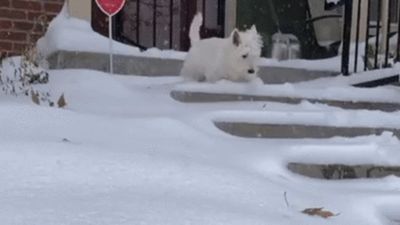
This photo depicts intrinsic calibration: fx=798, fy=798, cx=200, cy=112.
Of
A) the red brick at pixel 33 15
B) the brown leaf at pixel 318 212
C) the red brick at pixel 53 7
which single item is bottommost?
the brown leaf at pixel 318 212

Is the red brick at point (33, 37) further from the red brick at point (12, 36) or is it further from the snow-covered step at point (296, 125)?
the snow-covered step at point (296, 125)

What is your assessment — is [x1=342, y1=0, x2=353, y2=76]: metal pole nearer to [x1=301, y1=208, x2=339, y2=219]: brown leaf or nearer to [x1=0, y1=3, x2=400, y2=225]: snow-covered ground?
[x1=0, y1=3, x2=400, y2=225]: snow-covered ground

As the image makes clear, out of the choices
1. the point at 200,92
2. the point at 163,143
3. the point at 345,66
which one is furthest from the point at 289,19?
the point at 163,143

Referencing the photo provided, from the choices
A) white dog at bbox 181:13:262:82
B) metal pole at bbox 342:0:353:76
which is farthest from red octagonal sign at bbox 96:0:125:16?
metal pole at bbox 342:0:353:76

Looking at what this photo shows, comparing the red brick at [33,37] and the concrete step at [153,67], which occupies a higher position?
the red brick at [33,37]

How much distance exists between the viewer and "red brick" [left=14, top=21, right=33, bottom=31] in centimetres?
651

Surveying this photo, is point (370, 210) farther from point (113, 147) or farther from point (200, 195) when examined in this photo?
point (113, 147)

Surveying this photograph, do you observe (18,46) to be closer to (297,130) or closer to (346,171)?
(297,130)

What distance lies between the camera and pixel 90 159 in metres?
3.44

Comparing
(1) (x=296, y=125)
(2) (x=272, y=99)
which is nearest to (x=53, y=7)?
(2) (x=272, y=99)

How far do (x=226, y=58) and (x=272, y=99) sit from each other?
1.89ft

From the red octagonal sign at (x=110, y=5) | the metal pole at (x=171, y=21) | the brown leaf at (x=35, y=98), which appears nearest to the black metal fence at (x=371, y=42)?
the red octagonal sign at (x=110, y=5)

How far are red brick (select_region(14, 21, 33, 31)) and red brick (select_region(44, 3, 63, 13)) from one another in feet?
0.63

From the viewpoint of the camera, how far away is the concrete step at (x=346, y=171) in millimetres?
4270
